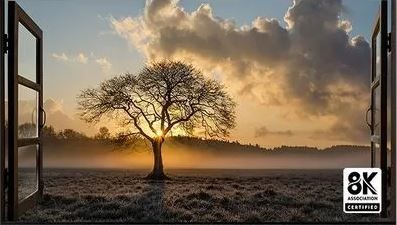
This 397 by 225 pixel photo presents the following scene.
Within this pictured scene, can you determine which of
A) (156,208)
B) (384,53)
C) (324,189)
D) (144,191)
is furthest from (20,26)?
(324,189)

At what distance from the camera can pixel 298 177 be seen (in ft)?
30.4

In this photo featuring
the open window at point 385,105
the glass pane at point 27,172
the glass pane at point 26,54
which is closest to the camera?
the open window at point 385,105

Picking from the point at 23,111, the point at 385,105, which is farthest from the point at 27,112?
the point at 385,105

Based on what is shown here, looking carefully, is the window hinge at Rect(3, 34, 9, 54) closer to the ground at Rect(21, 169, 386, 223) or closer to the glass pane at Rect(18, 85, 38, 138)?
the glass pane at Rect(18, 85, 38, 138)

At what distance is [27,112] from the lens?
435 cm

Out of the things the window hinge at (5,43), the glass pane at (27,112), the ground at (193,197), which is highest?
the window hinge at (5,43)

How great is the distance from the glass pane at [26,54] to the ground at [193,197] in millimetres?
1057

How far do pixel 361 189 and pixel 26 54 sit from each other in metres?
2.89

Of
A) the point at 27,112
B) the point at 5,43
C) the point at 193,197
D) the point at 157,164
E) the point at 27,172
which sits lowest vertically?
the point at 193,197

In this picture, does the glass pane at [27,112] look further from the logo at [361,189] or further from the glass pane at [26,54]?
the logo at [361,189]

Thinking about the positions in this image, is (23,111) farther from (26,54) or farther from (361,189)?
(361,189)

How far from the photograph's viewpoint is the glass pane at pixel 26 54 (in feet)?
13.0

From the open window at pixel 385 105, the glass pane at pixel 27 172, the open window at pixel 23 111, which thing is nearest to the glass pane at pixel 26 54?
the open window at pixel 23 111

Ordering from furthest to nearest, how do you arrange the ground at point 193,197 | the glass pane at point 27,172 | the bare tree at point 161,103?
the bare tree at point 161,103 < the ground at point 193,197 < the glass pane at point 27,172
